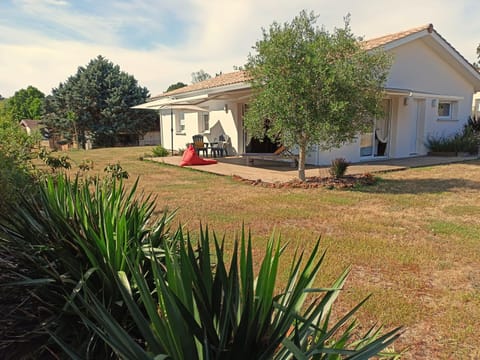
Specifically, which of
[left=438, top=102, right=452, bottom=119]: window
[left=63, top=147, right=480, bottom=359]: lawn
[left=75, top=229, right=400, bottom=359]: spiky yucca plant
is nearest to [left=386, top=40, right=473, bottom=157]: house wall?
[left=438, top=102, right=452, bottom=119]: window

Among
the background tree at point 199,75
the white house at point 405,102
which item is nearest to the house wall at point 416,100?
the white house at point 405,102

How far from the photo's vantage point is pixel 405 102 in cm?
1675

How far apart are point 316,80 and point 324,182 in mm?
3081

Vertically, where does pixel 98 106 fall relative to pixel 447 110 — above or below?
above

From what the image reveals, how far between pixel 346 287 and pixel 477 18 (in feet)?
56.8

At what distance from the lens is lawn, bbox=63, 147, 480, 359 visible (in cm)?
348

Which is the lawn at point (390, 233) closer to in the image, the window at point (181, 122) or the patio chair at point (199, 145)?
the patio chair at point (199, 145)

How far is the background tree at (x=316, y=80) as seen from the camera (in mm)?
9172

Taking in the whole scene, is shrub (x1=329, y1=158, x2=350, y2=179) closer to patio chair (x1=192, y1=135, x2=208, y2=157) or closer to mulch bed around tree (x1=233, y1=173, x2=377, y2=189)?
mulch bed around tree (x1=233, y1=173, x2=377, y2=189)

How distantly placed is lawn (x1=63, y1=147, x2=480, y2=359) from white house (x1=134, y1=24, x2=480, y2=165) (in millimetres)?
5031

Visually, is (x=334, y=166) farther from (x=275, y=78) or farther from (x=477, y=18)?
(x=477, y=18)

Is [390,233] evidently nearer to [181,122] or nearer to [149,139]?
[181,122]

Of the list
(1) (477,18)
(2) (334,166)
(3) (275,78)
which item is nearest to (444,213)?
(2) (334,166)

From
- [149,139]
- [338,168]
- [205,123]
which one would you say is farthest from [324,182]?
[149,139]
